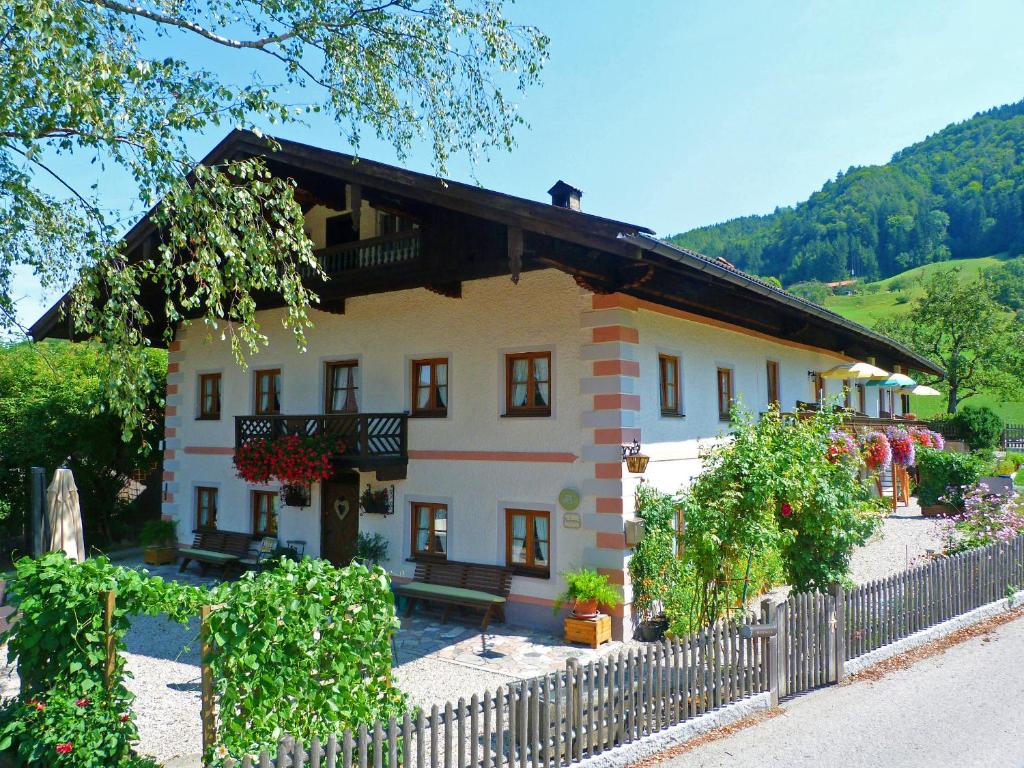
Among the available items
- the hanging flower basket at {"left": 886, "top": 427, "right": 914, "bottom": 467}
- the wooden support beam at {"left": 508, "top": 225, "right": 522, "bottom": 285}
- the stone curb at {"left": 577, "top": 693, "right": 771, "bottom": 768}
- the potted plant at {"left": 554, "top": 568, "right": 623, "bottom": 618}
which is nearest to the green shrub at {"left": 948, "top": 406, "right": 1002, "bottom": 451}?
the hanging flower basket at {"left": 886, "top": 427, "right": 914, "bottom": 467}

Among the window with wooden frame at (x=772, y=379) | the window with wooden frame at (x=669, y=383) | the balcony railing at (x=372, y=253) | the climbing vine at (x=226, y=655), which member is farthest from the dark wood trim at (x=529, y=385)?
the window with wooden frame at (x=772, y=379)

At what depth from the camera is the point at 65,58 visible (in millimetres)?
7055

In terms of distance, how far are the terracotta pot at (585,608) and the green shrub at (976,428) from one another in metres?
29.0

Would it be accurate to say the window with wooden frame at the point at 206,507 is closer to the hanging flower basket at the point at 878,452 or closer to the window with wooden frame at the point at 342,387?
the window with wooden frame at the point at 342,387

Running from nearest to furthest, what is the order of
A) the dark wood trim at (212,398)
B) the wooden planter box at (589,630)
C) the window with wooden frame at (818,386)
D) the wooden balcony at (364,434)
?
1. the wooden planter box at (589,630)
2. the wooden balcony at (364,434)
3. the dark wood trim at (212,398)
4. the window with wooden frame at (818,386)

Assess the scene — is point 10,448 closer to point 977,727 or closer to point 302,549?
point 302,549

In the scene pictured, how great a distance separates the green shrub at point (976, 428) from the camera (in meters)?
32.2

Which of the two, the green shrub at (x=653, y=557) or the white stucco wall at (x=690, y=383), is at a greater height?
the white stucco wall at (x=690, y=383)

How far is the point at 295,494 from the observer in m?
14.0

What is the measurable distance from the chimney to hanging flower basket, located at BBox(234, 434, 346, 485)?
17.6 feet

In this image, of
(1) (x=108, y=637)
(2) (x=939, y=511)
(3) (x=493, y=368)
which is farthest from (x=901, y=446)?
(1) (x=108, y=637)

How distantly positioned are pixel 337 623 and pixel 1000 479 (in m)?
15.7

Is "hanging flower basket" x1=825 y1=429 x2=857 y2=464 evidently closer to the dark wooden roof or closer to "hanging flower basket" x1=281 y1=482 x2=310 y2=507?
the dark wooden roof

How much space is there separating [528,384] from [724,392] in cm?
414
